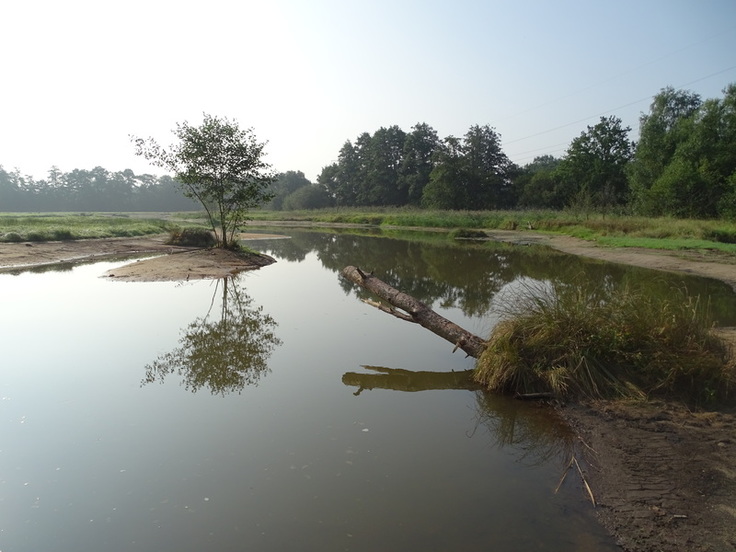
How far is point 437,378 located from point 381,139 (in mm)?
81467

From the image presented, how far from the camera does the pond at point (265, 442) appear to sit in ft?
11.7

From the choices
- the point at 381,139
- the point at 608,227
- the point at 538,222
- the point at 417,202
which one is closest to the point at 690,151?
the point at 538,222

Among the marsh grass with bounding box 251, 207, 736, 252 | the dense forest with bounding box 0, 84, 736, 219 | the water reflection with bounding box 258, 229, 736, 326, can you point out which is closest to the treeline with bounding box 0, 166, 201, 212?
the dense forest with bounding box 0, 84, 736, 219

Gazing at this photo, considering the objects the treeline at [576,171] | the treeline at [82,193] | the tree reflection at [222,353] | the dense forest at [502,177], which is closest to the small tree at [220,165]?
the dense forest at [502,177]

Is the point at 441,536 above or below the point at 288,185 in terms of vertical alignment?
below

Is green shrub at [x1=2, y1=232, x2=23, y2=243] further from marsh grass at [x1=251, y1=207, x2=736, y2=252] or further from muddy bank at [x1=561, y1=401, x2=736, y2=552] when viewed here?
marsh grass at [x1=251, y1=207, x2=736, y2=252]

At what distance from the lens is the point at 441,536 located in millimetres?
3502

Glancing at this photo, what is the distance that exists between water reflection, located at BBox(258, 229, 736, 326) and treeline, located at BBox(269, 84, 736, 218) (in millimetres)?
Answer: 18276

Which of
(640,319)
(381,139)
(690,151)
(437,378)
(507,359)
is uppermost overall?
(381,139)

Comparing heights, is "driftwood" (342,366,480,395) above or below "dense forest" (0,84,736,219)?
below

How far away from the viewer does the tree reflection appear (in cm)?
667

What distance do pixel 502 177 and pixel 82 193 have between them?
90754 millimetres

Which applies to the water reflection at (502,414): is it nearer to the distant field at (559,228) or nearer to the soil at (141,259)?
the soil at (141,259)

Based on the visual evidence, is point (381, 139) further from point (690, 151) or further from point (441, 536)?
point (441, 536)
